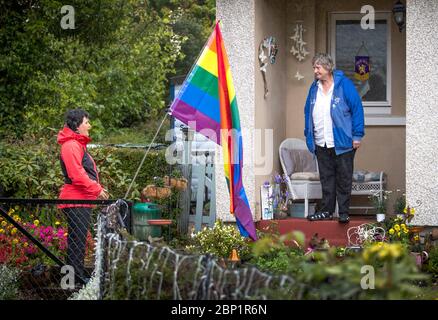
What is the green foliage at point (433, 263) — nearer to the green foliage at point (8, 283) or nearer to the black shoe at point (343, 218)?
the black shoe at point (343, 218)

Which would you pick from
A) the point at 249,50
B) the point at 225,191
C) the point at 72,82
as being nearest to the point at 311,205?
the point at 225,191

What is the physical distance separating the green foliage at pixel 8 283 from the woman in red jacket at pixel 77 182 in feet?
1.61

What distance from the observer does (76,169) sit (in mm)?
9180

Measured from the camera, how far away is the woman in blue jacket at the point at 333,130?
10.6 m

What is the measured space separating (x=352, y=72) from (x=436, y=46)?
2225mm

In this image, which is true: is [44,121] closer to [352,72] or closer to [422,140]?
[352,72]

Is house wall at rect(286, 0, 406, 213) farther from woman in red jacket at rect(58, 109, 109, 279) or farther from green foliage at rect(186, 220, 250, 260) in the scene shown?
woman in red jacket at rect(58, 109, 109, 279)

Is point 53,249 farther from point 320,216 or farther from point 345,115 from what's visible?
point 345,115

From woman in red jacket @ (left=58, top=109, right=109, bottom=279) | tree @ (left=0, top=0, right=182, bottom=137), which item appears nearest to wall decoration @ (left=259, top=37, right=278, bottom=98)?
woman in red jacket @ (left=58, top=109, right=109, bottom=279)

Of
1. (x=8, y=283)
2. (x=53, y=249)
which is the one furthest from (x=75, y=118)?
(x=53, y=249)

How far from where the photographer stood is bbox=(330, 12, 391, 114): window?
39.8 ft

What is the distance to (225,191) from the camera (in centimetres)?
1072

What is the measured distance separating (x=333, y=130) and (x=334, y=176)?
48cm

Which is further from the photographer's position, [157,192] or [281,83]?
[281,83]
